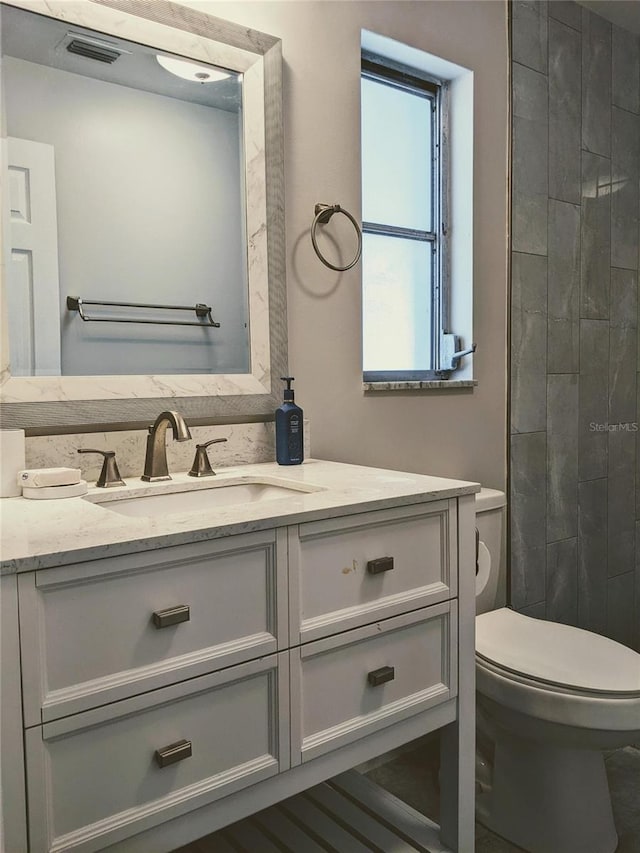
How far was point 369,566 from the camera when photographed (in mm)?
1240

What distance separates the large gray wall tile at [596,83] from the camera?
8.18ft

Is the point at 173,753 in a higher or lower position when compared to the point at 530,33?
lower

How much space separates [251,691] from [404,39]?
181 cm

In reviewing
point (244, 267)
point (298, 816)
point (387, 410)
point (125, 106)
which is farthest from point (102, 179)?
point (298, 816)

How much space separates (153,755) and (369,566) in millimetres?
460

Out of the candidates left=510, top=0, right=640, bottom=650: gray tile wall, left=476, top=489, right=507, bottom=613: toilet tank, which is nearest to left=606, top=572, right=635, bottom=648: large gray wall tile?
left=510, top=0, right=640, bottom=650: gray tile wall

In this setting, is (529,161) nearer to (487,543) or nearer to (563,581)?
(487,543)

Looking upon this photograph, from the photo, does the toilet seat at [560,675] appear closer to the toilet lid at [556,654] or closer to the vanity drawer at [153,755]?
the toilet lid at [556,654]

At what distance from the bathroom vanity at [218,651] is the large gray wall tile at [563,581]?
3.77 feet

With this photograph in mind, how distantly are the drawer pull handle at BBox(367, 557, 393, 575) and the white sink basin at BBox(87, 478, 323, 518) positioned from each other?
193 millimetres

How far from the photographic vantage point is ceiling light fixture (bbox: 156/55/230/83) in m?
1.58

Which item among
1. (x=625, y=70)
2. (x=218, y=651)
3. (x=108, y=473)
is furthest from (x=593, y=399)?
(x=218, y=651)

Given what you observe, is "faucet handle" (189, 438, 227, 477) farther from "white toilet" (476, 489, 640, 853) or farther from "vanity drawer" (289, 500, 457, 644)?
"white toilet" (476, 489, 640, 853)

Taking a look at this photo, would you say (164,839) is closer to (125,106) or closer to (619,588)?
(125,106)
